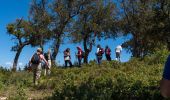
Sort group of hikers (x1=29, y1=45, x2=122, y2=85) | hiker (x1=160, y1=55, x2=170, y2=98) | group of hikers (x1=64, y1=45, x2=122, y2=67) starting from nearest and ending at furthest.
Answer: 1. hiker (x1=160, y1=55, x2=170, y2=98)
2. group of hikers (x1=29, y1=45, x2=122, y2=85)
3. group of hikers (x1=64, y1=45, x2=122, y2=67)

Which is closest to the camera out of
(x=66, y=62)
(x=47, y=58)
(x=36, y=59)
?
(x=36, y=59)

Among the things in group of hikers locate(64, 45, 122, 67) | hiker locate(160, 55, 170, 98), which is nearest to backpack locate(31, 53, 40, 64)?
group of hikers locate(64, 45, 122, 67)

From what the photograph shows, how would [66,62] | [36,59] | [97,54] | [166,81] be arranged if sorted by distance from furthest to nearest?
[97,54] → [66,62] → [36,59] → [166,81]

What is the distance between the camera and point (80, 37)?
56062 mm

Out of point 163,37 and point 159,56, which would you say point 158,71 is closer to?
point 159,56

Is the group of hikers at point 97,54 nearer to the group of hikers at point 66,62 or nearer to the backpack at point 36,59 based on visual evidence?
the group of hikers at point 66,62

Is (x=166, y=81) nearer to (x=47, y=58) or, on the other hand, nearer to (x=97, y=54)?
(x=47, y=58)

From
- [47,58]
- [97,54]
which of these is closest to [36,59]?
[47,58]

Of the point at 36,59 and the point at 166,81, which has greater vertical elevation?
the point at 36,59

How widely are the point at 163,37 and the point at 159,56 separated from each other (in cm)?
1275

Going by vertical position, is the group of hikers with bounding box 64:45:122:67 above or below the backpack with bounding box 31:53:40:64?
above

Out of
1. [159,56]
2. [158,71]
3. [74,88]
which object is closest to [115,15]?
[159,56]

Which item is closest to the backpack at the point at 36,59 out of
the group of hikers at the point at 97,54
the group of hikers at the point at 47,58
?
the group of hikers at the point at 47,58

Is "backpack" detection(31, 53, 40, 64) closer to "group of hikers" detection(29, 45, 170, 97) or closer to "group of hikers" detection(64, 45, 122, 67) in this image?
"group of hikers" detection(29, 45, 170, 97)
